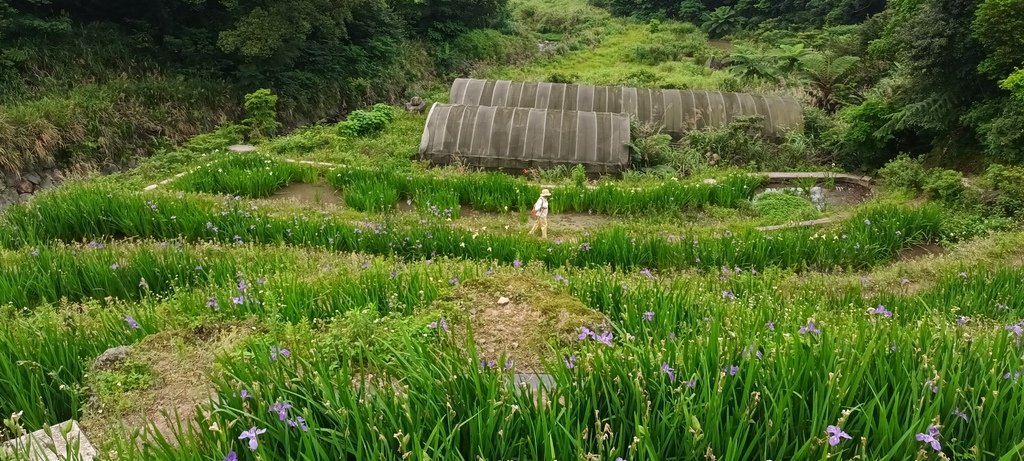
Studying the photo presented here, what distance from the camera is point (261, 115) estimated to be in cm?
1689

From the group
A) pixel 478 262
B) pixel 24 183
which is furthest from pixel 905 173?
pixel 24 183

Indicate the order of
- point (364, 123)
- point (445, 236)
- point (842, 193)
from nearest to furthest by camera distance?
point (445, 236), point (842, 193), point (364, 123)

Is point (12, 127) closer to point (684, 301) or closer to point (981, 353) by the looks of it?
point (684, 301)

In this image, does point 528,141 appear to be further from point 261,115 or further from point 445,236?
point 261,115

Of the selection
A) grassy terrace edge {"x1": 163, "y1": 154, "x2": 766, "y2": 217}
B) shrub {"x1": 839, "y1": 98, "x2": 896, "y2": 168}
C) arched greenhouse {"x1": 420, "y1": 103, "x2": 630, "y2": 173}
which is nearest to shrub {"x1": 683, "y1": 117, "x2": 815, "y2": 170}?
shrub {"x1": 839, "y1": 98, "x2": 896, "y2": 168}

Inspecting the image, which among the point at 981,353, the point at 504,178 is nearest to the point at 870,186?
the point at 504,178

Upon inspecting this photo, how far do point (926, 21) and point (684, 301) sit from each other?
33.6ft


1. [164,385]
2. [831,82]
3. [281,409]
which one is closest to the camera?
[281,409]

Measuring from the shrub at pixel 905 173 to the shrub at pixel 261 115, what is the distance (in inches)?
551

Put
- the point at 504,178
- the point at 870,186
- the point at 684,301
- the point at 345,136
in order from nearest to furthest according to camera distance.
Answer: the point at 684,301 → the point at 504,178 → the point at 870,186 → the point at 345,136

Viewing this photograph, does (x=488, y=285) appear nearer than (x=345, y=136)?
Yes

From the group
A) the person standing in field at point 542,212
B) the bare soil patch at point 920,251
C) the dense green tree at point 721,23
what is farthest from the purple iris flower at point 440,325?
the dense green tree at point 721,23

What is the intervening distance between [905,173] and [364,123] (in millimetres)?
11973

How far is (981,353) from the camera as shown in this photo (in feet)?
7.98
